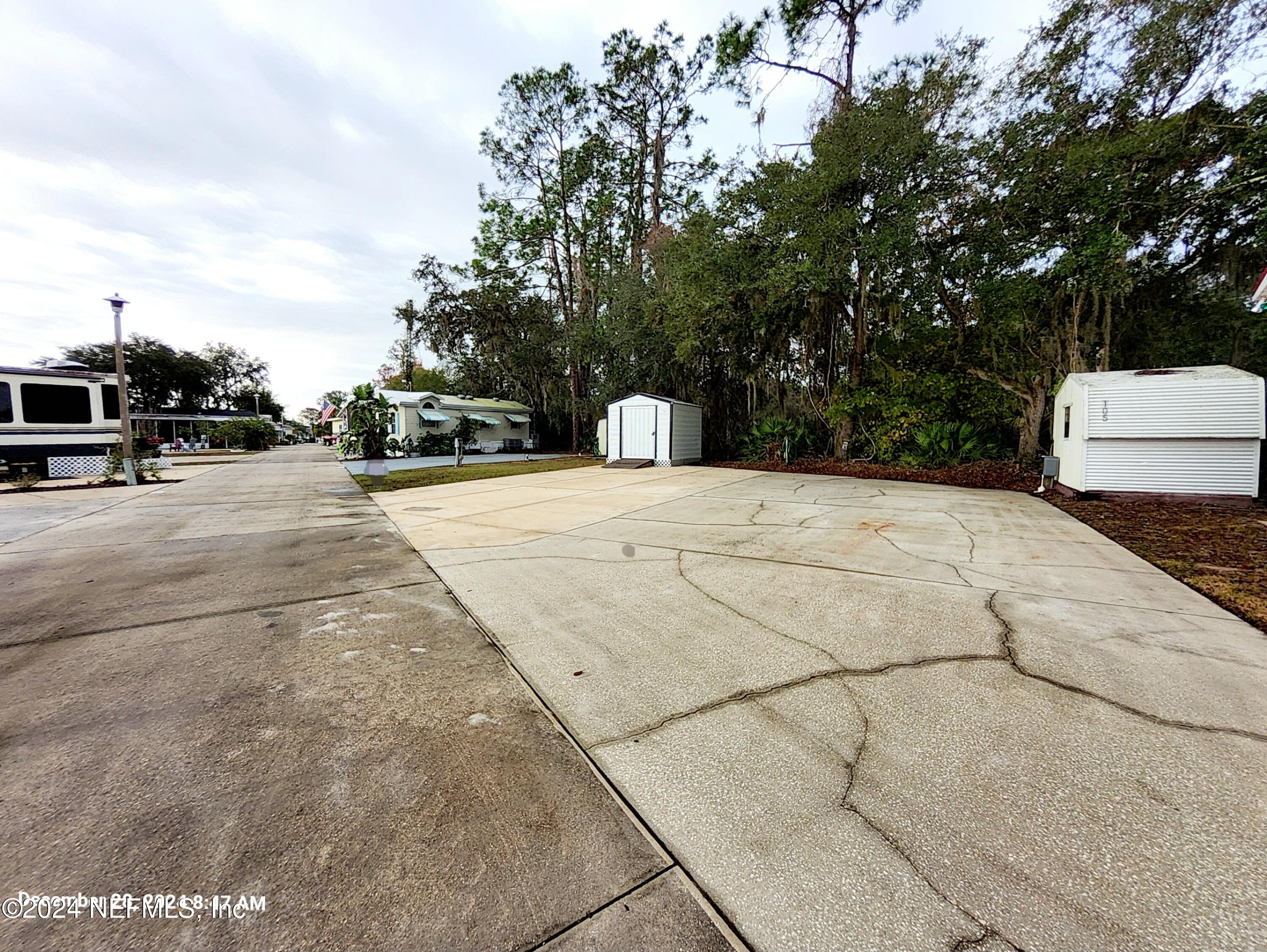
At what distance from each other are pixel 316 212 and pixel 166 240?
4217mm

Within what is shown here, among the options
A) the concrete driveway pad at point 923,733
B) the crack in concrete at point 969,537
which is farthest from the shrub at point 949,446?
the concrete driveway pad at point 923,733

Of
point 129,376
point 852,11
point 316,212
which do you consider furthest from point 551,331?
point 129,376

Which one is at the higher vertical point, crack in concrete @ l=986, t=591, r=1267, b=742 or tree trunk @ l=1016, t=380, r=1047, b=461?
tree trunk @ l=1016, t=380, r=1047, b=461

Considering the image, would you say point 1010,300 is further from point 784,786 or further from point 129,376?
point 129,376

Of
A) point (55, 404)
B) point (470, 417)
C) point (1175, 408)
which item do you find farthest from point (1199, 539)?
point (470, 417)

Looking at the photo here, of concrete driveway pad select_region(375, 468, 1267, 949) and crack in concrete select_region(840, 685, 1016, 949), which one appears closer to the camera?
crack in concrete select_region(840, 685, 1016, 949)

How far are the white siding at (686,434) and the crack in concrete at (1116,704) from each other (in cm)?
1149

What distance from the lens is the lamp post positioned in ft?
30.2

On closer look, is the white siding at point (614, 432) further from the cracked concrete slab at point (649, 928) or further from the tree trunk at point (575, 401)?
the cracked concrete slab at point (649, 928)

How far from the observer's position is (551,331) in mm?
22312

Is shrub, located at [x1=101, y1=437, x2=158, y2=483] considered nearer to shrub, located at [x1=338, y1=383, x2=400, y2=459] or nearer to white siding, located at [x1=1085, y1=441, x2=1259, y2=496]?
shrub, located at [x1=338, y1=383, x2=400, y2=459]

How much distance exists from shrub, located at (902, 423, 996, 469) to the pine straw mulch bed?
192cm

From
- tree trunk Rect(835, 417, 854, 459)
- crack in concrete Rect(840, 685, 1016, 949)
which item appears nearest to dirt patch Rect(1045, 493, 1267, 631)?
crack in concrete Rect(840, 685, 1016, 949)

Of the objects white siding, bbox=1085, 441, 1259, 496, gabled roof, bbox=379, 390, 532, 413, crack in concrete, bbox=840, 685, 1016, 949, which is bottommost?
crack in concrete, bbox=840, 685, 1016, 949
